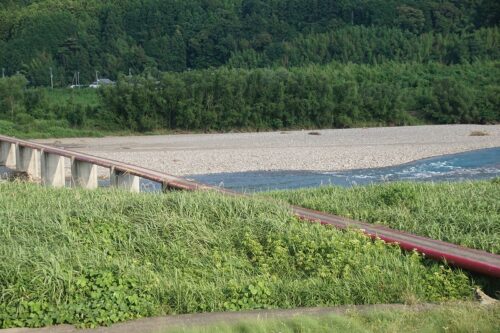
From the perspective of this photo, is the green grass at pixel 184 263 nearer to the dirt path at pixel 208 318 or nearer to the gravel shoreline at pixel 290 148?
the dirt path at pixel 208 318

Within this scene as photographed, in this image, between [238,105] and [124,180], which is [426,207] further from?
[238,105]

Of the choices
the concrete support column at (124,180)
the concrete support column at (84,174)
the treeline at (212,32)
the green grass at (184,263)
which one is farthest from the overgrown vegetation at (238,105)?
the green grass at (184,263)

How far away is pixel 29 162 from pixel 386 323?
1788 centimetres

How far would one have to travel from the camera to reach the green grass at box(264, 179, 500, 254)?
8.61 meters

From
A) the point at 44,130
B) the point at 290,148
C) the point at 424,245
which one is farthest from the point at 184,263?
the point at 44,130

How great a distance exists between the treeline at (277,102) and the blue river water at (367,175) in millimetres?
24396

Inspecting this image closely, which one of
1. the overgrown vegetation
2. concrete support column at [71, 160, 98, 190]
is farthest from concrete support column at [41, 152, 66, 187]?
the overgrown vegetation

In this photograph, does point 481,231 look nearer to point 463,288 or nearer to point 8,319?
point 463,288

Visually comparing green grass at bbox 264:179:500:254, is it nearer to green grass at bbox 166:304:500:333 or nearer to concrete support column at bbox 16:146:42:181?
green grass at bbox 166:304:500:333

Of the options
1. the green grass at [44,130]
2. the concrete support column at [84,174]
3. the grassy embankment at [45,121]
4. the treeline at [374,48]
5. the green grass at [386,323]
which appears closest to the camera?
the green grass at [386,323]

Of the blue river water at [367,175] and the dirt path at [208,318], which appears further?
the blue river water at [367,175]

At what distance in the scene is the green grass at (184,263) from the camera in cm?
648

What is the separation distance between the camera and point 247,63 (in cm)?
8525

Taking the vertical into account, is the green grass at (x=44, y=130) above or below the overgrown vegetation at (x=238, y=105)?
below
